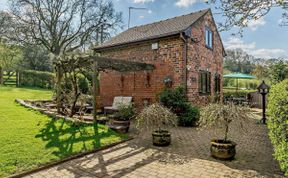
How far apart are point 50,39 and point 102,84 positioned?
12.4m

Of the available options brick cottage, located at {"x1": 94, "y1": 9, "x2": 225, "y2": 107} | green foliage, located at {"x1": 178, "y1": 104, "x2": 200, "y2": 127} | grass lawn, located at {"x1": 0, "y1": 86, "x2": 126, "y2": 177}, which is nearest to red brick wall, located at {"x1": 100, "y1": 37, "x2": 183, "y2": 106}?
brick cottage, located at {"x1": 94, "y1": 9, "x2": 225, "y2": 107}

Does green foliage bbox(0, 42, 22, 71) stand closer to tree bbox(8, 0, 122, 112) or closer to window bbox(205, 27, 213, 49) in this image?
tree bbox(8, 0, 122, 112)

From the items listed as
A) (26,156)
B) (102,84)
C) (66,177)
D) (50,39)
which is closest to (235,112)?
(66,177)

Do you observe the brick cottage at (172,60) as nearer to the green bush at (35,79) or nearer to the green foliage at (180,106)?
the green foliage at (180,106)

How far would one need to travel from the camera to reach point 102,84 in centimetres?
1334

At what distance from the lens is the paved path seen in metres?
4.14

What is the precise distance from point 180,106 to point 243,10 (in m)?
5.24

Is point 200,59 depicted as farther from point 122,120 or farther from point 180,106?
point 122,120

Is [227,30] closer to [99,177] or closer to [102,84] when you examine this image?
[99,177]

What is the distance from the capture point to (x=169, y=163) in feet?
15.4

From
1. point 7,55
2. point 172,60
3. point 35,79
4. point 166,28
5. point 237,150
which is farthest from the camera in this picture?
Answer: point 7,55

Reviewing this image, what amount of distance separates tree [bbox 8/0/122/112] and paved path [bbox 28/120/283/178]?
57.0 feet

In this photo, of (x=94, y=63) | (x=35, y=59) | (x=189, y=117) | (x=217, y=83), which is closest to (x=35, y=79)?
(x=35, y=59)

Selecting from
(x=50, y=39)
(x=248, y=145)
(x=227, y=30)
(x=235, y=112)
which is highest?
(x=50, y=39)
